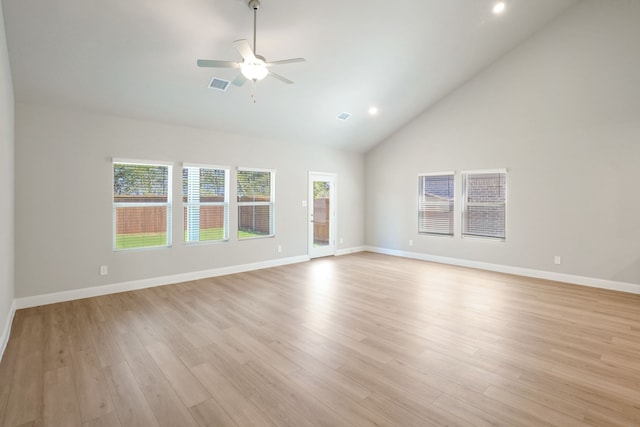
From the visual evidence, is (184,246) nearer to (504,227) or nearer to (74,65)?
(74,65)

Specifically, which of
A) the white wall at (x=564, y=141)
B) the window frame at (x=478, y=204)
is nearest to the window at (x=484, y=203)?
the window frame at (x=478, y=204)

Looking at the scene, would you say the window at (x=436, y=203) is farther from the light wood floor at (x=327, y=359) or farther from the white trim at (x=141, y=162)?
the white trim at (x=141, y=162)

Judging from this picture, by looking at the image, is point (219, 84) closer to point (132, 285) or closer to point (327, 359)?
point (132, 285)

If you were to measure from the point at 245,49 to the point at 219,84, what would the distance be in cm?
192

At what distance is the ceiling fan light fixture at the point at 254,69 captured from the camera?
309 centimetres

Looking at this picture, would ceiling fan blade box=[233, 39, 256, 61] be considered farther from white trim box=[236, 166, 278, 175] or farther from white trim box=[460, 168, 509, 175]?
white trim box=[460, 168, 509, 175]

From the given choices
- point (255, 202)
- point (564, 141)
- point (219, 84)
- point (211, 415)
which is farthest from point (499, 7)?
point (211, 415)

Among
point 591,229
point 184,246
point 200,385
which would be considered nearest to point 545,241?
point 591,229

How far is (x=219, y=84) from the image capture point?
A: 182 inches

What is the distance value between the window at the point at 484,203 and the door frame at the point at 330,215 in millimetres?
2939

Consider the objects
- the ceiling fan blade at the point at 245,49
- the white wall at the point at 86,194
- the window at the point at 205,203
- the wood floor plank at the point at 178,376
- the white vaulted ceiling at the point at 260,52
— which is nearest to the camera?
the wood floor plank at the point at 178,376

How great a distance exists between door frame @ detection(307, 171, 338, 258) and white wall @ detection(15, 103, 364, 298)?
1721 mm

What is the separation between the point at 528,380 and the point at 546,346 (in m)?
0.81

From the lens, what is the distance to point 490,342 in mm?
3133
